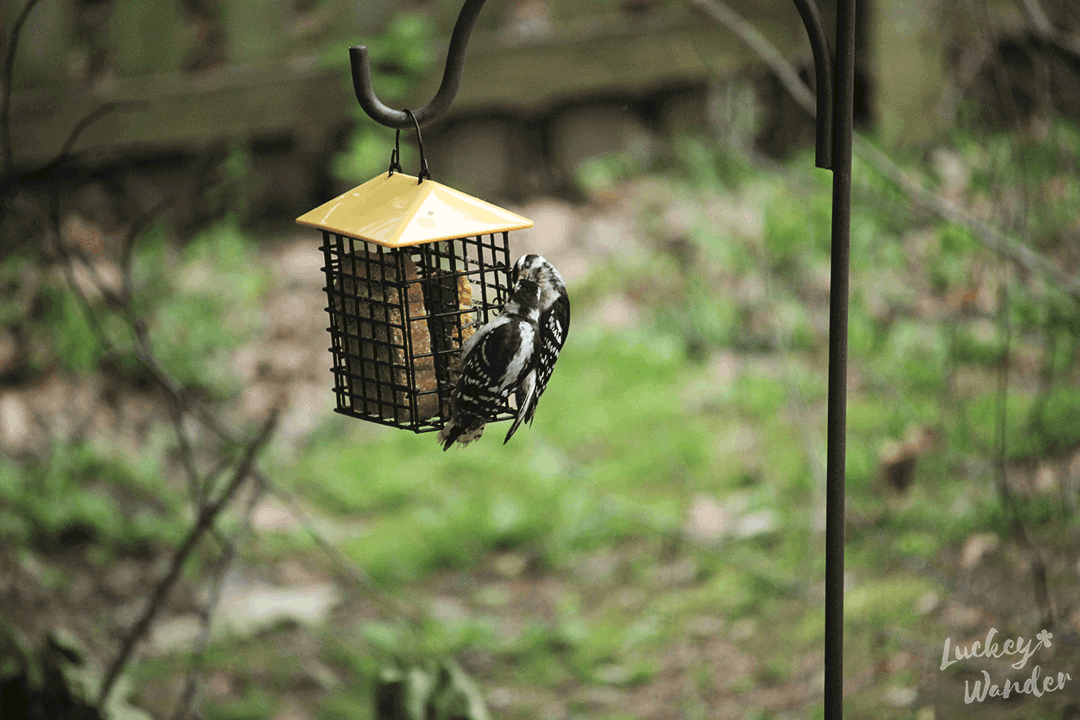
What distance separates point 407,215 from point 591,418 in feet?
9.27

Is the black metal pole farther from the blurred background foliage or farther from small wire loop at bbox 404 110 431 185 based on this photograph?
the blurred background foliage

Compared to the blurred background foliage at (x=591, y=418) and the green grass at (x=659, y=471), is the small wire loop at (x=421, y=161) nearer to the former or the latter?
the blurred background foliage at (x=591, y=418)

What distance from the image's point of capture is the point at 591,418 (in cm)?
441

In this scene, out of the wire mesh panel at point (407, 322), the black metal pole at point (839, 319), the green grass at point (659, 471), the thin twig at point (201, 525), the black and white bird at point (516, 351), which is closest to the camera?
the black metal pole at point (839, 319)

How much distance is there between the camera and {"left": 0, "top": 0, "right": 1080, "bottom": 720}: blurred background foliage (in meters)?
3.30

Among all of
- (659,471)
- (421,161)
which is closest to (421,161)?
(421,161)

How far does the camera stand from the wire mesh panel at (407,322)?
1925 millimetres

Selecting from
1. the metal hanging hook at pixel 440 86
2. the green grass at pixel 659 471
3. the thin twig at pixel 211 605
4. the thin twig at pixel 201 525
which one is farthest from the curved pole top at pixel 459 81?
the green grass at pixel 659 471

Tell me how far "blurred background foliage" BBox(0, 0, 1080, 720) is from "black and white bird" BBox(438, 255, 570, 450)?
86 centimetres

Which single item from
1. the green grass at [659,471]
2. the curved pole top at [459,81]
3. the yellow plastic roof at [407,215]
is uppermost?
the curved pole top at [459,81]

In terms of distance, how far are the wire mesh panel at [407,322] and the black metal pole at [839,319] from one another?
1.88ft

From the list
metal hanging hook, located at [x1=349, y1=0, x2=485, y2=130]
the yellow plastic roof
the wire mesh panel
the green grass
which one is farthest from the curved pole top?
the green grass

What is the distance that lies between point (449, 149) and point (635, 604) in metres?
2.94

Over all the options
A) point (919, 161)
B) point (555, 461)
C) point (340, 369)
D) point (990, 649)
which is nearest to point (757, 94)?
point (919, 161)
